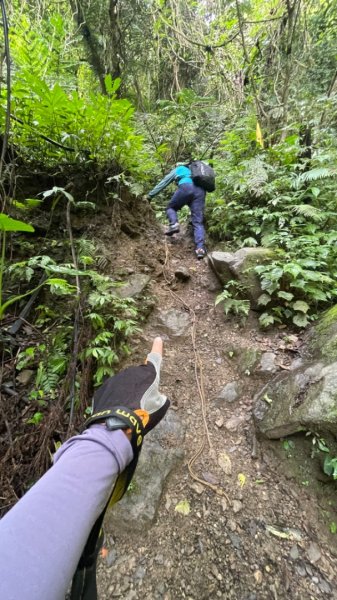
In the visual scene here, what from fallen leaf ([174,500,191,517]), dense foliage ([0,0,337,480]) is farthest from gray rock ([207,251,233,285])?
fallen leaf ([174,500,191,517])

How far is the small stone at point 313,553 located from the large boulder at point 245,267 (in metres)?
2.41

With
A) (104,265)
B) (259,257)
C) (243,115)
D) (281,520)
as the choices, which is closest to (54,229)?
(104,265)

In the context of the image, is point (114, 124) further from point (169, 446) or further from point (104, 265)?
point (169, 446)

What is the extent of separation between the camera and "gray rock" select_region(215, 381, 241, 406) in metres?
2.99

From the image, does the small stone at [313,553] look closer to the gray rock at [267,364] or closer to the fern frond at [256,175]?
the gray rock at [267,364]

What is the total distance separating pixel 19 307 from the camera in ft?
9.49

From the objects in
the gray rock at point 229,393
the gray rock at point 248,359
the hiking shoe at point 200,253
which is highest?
the hiking shoe at point 200,253

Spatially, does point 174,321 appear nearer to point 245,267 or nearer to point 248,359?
point 248,359

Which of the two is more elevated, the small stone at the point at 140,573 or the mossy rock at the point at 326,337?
the mossy rock at the point at 326,337

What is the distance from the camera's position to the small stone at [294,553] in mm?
1901

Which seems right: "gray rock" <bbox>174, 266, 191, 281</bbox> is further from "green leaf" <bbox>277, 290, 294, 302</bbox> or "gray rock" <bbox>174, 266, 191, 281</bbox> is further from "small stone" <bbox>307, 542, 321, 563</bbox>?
"small stone" <bbox>307, 542, 321, 563</bbox>

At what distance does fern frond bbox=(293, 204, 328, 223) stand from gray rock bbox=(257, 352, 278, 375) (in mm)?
2339

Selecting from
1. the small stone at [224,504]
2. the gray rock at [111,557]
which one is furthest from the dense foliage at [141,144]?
the small stone at [224,504]

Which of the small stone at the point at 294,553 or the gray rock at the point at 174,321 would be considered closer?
the small stone at the point at 294,553
